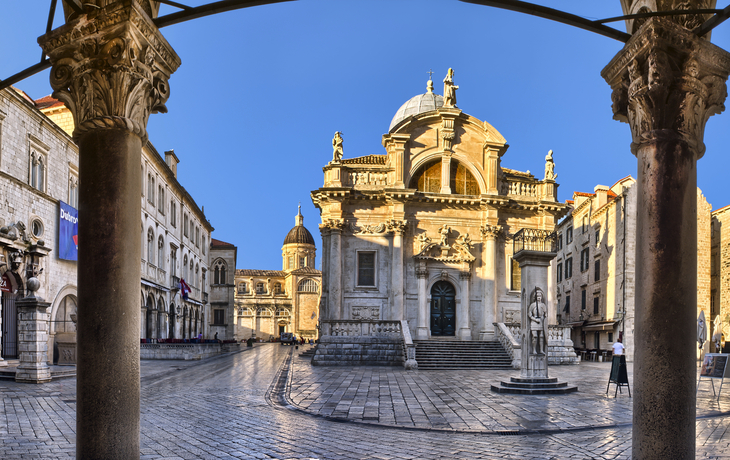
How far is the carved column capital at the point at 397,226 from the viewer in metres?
32.0

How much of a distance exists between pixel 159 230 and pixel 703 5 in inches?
1548

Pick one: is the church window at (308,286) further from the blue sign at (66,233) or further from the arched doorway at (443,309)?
the blue sign at (66,233)

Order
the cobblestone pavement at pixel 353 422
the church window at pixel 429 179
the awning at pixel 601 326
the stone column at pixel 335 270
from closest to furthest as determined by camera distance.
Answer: the cobblestone pavement at pixel 353 422 → the stone column at pixel 335 270 → the church window at pixel 429 179 → the awning at pixel 601 326

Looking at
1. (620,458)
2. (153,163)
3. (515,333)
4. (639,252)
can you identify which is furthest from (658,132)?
(153,163)

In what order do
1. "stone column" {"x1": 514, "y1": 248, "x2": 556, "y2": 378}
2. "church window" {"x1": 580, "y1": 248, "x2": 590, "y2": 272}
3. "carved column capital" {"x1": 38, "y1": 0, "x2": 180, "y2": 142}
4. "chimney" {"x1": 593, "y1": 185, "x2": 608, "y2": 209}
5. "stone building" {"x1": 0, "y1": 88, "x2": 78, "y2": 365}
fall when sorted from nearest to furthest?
"carved column capital" {"x1": 38, "y1": 0, "x2": 180, "y2": 142}, "stone column" {"x1": 514, "y1": 248, "x2": 556, "y2": 378}, "stone building" {"x1": 0, "y1": 88, "x2": 78, "y2": 365}, "chimney" {"x1": 593, "y1": 185, "x2": 608, "y2": 209}, "church window" {"x1": 580, "y1": 248, "x2": 590, "y2": 272}

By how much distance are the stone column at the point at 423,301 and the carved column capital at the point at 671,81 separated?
26.8 metres

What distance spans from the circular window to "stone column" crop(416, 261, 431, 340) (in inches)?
694

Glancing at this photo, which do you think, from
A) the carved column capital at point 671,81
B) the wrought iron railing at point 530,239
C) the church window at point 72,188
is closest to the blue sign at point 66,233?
the church window at point 72,188

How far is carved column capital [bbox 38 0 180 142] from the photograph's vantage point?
17.0 feet

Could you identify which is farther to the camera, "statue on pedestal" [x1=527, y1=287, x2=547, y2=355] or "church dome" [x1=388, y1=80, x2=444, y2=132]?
"church dome" [x1=388, y1=80, x2=444, y2=132]

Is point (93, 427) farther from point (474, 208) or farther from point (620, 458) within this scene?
point (474, 208)

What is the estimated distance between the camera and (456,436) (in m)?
9.66

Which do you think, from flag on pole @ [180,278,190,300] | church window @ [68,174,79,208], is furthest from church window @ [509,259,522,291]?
flag on pole @ [180,278,190,300]

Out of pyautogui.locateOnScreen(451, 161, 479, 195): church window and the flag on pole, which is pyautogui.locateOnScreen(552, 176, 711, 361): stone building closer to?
pyautogui.locateOnScreen(451, 161, 479, 195): church window
